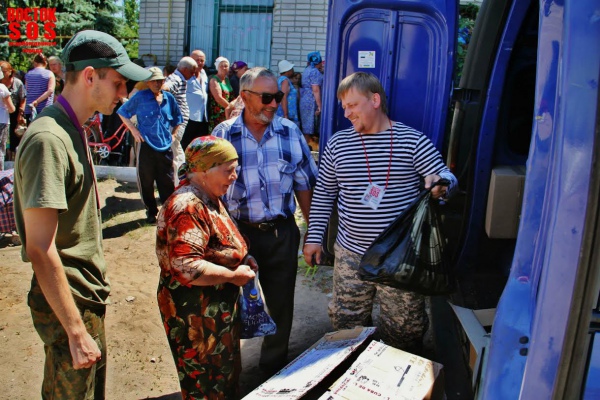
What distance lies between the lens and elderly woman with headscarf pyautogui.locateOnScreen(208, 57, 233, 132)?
8734 millimetres

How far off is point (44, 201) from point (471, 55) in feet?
8.85

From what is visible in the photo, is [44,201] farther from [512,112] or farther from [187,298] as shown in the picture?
[512,112]

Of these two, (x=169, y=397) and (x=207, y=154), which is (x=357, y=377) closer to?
(x=207, y=154)

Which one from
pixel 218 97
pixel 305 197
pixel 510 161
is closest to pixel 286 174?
pixel 305 197

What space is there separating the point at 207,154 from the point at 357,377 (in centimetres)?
120

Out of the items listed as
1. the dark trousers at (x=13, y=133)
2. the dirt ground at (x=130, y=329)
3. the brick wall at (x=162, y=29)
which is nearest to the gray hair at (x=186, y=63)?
the dirt ground at (x=130, y=329)

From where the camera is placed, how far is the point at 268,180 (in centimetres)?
325

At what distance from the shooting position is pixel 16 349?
398cm

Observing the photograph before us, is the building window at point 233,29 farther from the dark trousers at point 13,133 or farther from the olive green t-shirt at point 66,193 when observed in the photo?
the olive green t-shirt at point 66,193

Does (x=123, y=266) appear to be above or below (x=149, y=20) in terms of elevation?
below

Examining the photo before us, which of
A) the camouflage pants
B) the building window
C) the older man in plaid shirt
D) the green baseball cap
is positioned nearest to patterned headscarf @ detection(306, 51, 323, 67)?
the building window

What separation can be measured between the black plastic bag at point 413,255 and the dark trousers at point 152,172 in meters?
4.35

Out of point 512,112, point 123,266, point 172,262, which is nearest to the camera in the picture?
point 172,262

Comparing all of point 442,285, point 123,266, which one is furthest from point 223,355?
point 123,266
